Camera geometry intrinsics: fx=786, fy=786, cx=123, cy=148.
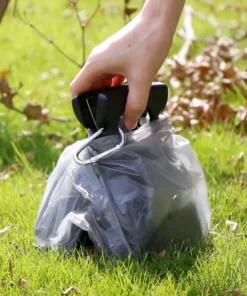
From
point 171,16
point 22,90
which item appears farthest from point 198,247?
point 22,90

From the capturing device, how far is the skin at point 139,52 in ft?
8.42

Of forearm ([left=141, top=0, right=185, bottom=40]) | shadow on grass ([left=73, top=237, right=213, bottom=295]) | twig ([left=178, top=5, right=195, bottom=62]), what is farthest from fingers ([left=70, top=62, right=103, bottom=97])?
twig ([left=178, top=5, right=195, bottom=62])

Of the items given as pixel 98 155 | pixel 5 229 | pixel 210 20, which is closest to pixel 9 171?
pixel 5 229

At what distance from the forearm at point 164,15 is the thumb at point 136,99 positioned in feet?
0.58

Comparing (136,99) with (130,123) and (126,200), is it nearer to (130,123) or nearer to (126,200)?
(130,123)

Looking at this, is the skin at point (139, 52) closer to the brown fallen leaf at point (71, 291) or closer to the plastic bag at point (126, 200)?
the plastic bag at point (126, 200)

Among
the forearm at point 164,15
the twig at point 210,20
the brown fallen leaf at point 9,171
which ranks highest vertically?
the forearm at point 164,15

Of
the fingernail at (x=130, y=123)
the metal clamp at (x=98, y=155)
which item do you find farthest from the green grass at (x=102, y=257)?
the fingernail at (x=130, y=123)

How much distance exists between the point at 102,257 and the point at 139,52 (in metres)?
0.68

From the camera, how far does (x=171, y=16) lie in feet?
8.48

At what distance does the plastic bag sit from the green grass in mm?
69

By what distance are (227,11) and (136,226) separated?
5570 millimetres

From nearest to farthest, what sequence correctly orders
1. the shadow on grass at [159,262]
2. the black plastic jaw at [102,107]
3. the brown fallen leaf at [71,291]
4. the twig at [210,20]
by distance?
the brown fallen leaf at [71,291]
the shadow on grass at [159,262]
the black plastic jaw at [102,107]
the twig at [210,20]

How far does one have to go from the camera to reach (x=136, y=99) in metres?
2.57
